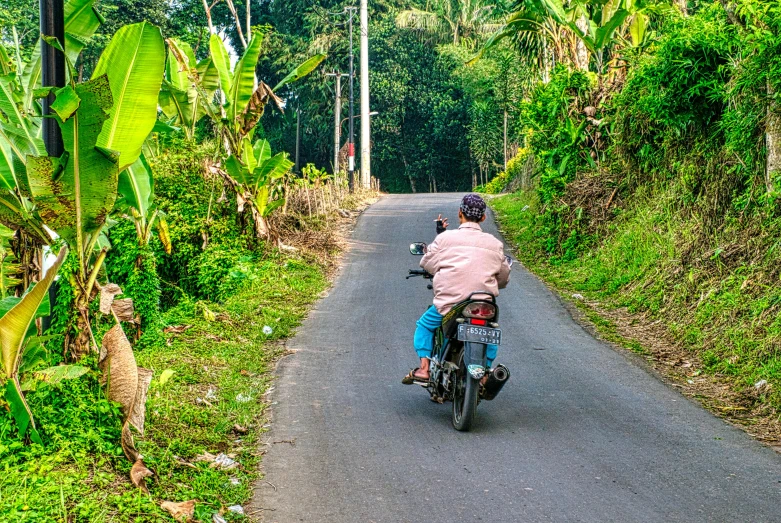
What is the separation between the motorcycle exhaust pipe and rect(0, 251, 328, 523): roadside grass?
184 centimetres

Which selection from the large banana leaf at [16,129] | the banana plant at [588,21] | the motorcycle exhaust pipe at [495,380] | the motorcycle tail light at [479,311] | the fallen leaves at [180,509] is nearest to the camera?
the fallen leaves at [180,509]

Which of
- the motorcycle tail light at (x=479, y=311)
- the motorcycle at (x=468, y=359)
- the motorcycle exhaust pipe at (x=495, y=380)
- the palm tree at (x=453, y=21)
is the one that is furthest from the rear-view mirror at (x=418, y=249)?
the palm tree at (x=453, y=21)

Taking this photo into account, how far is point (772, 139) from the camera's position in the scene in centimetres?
929

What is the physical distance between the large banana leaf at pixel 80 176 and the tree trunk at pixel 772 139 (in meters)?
7.21

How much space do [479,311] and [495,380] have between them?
555 millimetres

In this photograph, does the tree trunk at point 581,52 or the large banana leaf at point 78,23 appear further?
the tree trunk at point 581,52

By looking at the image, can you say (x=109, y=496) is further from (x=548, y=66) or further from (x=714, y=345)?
(x=548, y=66)

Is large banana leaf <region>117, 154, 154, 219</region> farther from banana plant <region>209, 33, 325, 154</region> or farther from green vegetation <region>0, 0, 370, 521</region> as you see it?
banana plant <region>209, 33, 325, 154</region>

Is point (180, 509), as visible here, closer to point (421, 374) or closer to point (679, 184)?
point (421, 374)

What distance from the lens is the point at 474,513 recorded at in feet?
16.1

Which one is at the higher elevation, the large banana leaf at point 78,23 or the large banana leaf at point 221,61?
the large banana leaf at point 221,61

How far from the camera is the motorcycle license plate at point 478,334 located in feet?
21.0

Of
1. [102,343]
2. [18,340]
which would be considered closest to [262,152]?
[102,343]

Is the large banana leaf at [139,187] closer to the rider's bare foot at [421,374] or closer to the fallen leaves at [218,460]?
the fallen leaves at [218,460]
